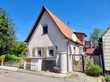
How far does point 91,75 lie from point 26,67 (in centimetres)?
796

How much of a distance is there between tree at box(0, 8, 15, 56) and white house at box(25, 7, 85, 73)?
34.0 feet

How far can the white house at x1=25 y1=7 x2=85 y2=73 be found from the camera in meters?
24.0

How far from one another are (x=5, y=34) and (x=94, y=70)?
2141cm

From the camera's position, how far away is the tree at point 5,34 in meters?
37.4

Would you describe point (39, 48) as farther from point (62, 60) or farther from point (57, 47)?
point (62, 60)

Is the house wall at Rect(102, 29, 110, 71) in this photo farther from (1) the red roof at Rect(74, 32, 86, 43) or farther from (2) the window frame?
(1) the red roof at Rect(74, 32, 86, 43)

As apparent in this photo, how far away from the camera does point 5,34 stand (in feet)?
125

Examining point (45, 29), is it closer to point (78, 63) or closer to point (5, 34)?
point (78, 63)

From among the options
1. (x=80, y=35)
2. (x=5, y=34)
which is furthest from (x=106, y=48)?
(x=5, y=34)

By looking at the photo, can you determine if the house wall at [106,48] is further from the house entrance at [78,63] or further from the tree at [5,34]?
the tree at [5,34]

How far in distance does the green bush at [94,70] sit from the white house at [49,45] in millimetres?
2546

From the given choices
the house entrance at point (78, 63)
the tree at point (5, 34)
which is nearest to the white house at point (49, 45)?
the house entrance at point (78, 63)

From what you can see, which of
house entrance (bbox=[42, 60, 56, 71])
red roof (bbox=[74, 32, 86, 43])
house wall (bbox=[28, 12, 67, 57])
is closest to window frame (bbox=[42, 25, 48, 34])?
house wall (bbox=[28, 12, 67, 57])

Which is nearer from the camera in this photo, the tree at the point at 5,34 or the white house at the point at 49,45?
the white house at the point at 49,45
